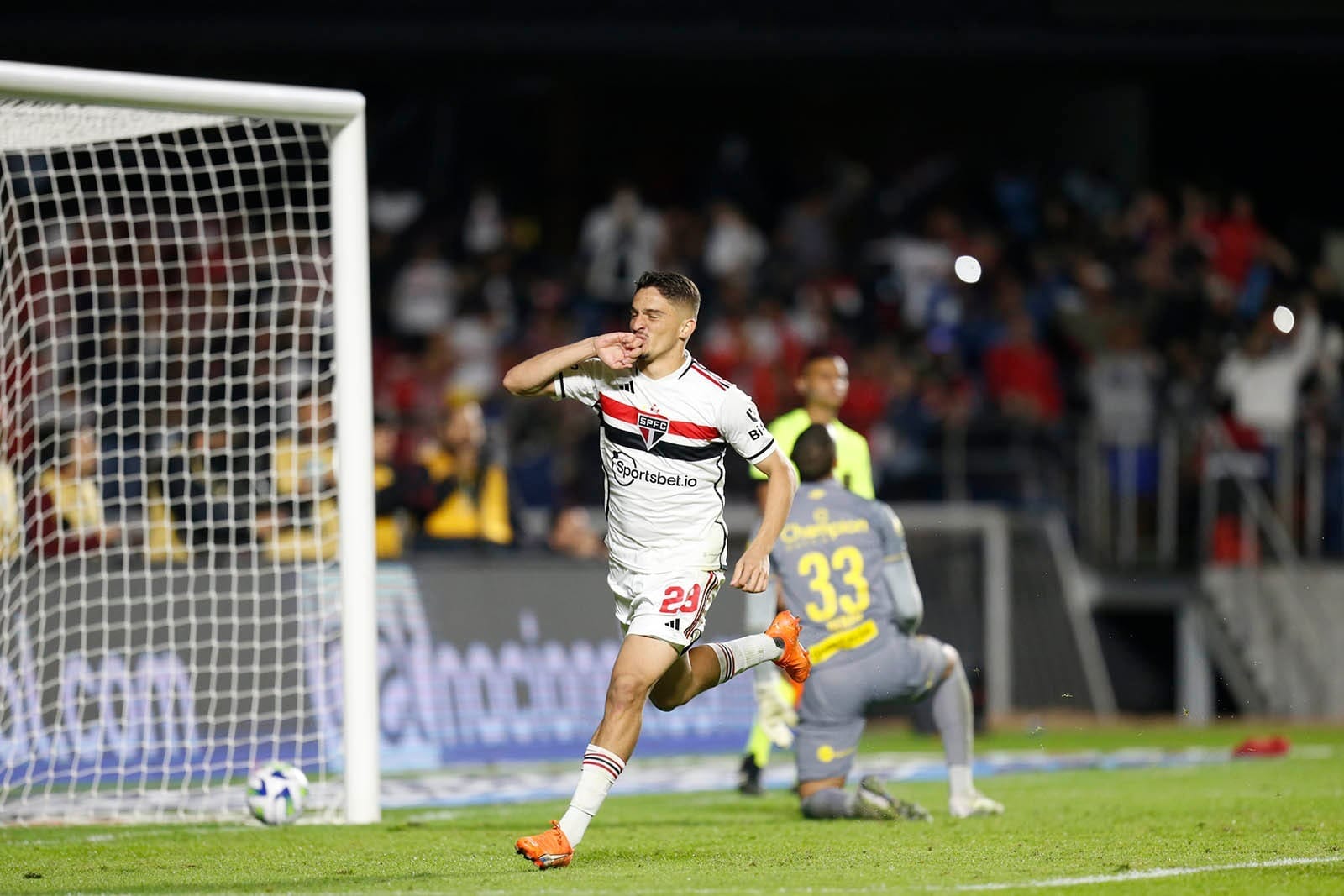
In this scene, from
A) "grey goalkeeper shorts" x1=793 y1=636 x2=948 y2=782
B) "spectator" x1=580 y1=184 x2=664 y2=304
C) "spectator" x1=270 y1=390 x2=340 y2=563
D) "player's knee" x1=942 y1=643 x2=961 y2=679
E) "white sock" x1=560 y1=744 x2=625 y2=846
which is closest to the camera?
"white sock" x1=560 y1=744 x2=625 y2=846

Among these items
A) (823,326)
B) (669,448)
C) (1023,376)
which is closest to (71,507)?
(669,448)

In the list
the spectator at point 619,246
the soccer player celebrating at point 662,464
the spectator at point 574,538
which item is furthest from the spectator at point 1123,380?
the soccer player celebrating at point 662,464

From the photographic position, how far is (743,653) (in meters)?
7.28

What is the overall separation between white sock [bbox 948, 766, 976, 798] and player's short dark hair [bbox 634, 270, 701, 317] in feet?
8.91

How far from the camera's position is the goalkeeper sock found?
8.38 meters

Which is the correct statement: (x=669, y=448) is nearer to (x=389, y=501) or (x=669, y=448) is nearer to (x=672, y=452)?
(x=672, y=452)

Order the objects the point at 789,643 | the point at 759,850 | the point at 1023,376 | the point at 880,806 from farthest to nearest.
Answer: the point at 1023,376, the point at 880,806, the point at 789,643, the point at 759,850

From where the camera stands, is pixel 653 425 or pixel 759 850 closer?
pixel 653 425

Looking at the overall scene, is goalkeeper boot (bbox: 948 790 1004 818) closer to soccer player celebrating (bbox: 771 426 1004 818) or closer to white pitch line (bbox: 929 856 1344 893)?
soccer player celebrating (bbox: 771 426 1004 818)

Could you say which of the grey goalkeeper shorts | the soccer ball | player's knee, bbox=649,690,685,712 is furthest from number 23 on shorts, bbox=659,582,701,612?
the soccer ball

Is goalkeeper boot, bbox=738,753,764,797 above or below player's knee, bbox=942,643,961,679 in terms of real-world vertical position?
below

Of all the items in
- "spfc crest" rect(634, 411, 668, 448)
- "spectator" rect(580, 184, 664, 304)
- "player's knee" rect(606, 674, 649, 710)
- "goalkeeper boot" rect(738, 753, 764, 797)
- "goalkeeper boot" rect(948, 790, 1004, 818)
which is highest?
"spectator" rect(580, 184, 664, 304)

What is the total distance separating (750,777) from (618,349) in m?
4.07

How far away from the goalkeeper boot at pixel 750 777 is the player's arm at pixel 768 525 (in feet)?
11.0
